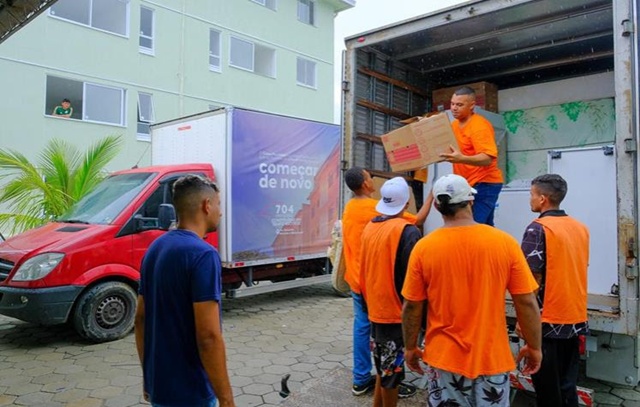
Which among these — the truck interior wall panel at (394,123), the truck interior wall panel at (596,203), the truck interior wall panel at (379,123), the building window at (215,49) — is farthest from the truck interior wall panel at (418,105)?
the building window at (215,49)

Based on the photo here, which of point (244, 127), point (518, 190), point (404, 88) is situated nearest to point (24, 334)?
point (244, 127)

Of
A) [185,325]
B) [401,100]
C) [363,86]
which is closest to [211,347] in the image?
[185,325]

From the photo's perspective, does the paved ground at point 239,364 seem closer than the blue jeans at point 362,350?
No

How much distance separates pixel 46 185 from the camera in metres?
8.32

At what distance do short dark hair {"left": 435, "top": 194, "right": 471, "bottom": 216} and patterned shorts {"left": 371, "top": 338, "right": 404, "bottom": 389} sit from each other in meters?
1.21

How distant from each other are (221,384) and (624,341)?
112 inches

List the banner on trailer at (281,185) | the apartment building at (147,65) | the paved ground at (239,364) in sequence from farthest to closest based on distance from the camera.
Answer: the apartment building at (147,65) < the banner on trailer at (281,185) < the paved ground at (239,364)

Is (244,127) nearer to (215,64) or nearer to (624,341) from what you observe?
(624,341)

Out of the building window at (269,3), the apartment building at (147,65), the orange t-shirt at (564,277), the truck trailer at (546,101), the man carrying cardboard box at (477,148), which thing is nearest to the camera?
the orange t-shirt at (564,277)

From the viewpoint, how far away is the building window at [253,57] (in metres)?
18.2

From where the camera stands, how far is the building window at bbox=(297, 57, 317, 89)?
20344 mm

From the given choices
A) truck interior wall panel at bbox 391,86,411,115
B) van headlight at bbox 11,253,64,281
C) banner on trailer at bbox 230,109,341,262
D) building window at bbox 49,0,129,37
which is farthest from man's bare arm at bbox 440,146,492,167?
building window at bbox 49,0,129,37

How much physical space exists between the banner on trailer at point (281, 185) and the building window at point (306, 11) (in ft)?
45.6

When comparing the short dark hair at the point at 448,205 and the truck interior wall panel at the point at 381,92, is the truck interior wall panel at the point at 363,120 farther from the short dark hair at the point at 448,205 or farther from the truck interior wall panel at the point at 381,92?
the short dark hair at the point at 448,205
